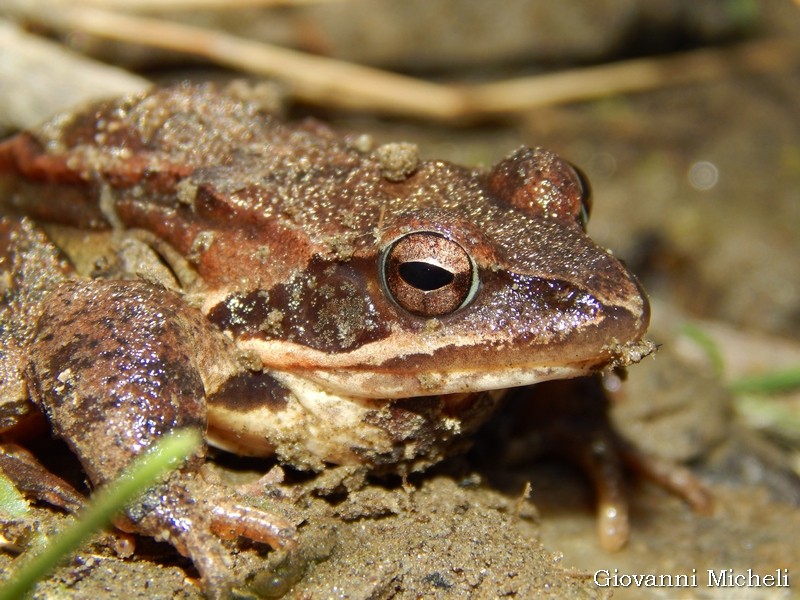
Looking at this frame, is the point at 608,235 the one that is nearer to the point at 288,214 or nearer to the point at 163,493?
the point at 288,214

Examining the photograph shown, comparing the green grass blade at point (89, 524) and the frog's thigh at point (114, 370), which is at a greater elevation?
the frog's thigh at point (114, 370)

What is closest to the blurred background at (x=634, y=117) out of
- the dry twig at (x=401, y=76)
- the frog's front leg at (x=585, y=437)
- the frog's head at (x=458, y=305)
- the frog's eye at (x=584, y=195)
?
the dry twig at (x=401, y=76)

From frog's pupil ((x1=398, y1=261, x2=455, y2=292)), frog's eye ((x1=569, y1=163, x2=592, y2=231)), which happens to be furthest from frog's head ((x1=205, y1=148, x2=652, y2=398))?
frog's eye ((x1=569, y1=163, x2=592, y2=231))

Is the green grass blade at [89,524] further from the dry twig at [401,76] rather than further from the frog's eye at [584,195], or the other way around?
the dry twig at [401,76]

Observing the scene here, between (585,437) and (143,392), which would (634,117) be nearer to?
(585,437)

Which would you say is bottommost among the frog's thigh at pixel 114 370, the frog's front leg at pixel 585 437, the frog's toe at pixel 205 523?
the frog's toe at pixel 205 523

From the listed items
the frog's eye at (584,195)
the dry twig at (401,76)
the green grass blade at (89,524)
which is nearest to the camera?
the green grass blade at (89,524)

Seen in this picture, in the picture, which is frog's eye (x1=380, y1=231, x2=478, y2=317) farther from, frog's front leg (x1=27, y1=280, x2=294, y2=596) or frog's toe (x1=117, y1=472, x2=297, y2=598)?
frog's toe (x1=117, y1=472, x2=297, y2=598)
